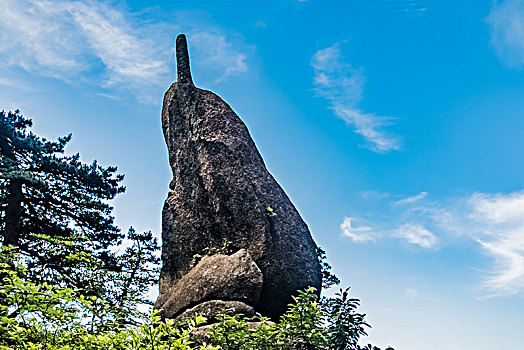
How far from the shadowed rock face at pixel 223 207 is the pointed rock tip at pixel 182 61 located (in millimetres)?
24

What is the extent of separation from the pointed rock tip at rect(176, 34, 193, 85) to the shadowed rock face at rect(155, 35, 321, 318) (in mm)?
24

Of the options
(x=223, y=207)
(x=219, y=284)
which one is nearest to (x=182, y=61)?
(x=223, y=207)

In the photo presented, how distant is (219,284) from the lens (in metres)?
7.42

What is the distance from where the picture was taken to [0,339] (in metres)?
4.77

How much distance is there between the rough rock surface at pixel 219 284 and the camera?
7.36 metres

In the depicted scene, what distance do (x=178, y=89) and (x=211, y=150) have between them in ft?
6.02

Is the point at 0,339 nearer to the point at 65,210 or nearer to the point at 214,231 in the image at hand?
the point at 214,231

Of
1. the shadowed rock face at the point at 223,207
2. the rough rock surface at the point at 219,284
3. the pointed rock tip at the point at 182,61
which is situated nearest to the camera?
the rough rock surface at the point at 219,284

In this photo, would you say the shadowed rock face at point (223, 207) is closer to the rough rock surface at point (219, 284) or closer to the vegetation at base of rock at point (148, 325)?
the rough rock surface at point (219, 284)

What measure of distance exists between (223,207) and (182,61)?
3531 millimetres

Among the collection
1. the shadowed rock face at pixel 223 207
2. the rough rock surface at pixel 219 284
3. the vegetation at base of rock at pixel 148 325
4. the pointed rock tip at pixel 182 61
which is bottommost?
the vegetation at base of rock at pixel 148 325

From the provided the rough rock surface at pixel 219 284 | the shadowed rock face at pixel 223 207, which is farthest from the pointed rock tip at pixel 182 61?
the rough rock surface at pixel 219 284

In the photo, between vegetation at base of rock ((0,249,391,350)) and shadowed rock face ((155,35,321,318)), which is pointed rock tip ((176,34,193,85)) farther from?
vegetation at base of rock ((0,249,391,350))

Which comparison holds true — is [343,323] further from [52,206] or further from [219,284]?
[52,206]
